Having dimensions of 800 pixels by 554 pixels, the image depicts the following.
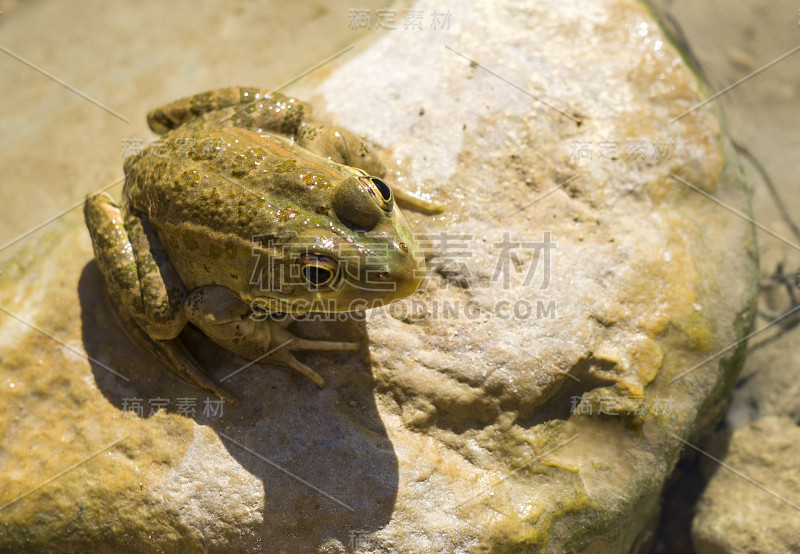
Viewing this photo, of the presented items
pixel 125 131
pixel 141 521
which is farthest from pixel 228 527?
pixel 125 131

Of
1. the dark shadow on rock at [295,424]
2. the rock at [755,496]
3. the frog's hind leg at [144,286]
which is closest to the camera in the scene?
the dark shadow on rock at [295,424]

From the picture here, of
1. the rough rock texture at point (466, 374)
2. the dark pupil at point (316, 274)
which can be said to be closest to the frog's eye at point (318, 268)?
the dark pupil at point (316, 274)

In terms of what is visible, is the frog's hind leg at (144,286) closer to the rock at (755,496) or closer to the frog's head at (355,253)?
the frog's head at (355,253)

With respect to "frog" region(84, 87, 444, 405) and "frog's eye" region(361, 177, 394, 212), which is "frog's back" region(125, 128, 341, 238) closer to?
"frog" region(84, 87, 444, 405)

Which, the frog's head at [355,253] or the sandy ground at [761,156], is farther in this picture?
the sandy ground at [761,156]

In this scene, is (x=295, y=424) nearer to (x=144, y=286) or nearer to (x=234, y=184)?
(x=144, y=286)

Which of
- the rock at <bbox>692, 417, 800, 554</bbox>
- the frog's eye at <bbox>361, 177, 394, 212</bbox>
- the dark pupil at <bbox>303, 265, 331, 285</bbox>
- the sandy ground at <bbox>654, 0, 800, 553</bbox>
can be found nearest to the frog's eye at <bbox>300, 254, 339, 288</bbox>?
the dark pupil at <bbox>303, 265, 331, 285</bbox>
